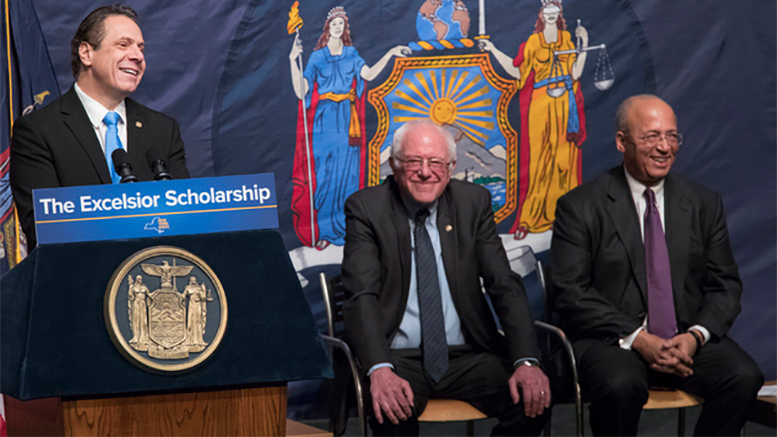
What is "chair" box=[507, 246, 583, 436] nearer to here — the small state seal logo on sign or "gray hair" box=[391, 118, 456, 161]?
"gray hair" box=[391, 118, 456, 161]

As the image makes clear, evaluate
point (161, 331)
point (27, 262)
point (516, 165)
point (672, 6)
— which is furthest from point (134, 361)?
point (672, 6)

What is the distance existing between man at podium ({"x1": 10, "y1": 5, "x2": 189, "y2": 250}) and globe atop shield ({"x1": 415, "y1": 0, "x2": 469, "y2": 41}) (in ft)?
5.39

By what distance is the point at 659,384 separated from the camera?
149 inches

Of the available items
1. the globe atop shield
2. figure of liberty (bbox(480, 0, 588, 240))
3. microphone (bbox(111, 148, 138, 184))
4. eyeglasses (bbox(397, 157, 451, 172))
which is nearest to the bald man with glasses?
→ figure of liberty (bbox(480, 0, 588, 240))

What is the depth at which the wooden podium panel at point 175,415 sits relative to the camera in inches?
75.6

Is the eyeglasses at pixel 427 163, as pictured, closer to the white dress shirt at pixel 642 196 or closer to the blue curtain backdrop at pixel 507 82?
the blue curtain backdrop at pixel 507 82

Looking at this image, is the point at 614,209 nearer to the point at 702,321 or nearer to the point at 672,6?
the point at 702,321

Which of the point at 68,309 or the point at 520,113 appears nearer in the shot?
the point at 68,309

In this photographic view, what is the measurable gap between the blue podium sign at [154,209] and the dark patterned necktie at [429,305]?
1.62 metres

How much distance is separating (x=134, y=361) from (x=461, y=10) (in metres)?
2.97

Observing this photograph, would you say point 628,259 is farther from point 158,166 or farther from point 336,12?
point 158,166

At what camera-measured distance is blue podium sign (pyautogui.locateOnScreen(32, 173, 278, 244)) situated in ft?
6.51

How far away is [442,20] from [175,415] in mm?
2903

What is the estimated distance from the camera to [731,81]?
471cm
